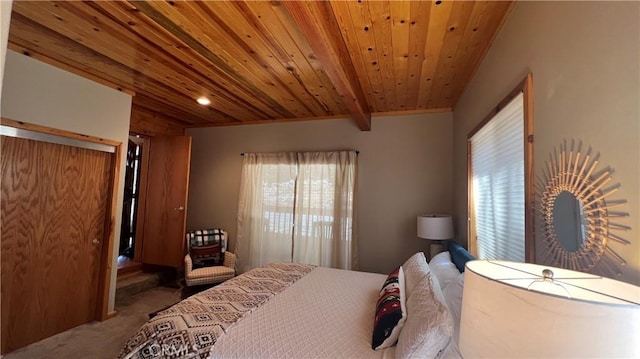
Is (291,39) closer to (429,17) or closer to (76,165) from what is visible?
(429,17)

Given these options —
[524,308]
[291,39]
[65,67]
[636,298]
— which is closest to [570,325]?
[524,308]

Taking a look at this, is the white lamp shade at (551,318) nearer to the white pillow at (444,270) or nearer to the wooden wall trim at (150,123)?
the white pillow at (444,270)

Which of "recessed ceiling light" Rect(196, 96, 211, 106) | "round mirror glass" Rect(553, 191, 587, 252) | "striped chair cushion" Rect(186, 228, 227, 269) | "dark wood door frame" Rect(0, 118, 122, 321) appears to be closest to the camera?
"round mirror glass" Rect(553, 191, 587, 252)

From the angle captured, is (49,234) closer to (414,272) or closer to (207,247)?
(207,247)

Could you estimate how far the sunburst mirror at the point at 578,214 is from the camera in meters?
0.79

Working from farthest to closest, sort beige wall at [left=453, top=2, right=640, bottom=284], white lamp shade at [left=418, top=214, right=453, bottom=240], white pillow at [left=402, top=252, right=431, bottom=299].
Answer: white lamp shade at [left=418, top=214, right=453, bottom=240] < white pillow at [left=402, top=252, right=431, bottom=299] < beige wall at [left=453, top=2, right=640, bottom=284]

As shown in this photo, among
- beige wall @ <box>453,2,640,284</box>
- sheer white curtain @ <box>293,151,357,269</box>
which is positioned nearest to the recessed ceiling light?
sheer white curtain @ <box>293,151,357,269</box>

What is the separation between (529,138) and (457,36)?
100 centimetres

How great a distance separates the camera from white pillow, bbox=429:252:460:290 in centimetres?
A: 190

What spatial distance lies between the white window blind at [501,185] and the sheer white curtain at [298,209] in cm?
163

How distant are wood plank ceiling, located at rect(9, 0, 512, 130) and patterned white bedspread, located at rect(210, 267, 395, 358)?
5.64 feet

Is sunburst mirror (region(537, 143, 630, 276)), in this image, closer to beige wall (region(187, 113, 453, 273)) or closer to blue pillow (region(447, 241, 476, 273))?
blue pillow (region(447, 241, 476, 273))

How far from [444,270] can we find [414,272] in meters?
0.35

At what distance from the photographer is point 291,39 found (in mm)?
1936
